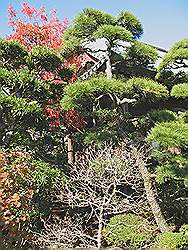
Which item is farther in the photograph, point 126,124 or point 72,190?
point 126,124

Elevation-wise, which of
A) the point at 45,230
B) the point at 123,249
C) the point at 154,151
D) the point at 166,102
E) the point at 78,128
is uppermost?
the point at 166,102

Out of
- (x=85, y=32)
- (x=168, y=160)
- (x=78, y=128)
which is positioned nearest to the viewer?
(x=168, y=160)

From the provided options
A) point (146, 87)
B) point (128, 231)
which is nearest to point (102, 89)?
point (146, 87)

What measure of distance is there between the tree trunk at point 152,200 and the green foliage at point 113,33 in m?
2.66

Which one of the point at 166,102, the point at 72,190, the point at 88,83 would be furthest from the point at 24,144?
the point at 166,102

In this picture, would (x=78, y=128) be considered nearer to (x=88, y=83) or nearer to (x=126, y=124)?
(x=126, y=124)

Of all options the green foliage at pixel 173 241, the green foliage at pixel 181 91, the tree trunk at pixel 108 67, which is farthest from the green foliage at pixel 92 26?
the green foliage at pixel 173 241

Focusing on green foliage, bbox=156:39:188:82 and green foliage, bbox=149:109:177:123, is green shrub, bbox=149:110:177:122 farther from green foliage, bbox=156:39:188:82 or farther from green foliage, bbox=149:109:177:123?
green foliage, bbox=156:39:188:82

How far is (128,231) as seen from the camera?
24.8 feet

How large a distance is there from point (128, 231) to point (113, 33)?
13.3 feet

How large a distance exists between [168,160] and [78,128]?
2.73 meters

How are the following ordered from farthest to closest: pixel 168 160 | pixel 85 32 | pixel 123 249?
1. pixel 85 32
2. pixel 168 160
3. pixel 123 249

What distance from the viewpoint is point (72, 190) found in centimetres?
816

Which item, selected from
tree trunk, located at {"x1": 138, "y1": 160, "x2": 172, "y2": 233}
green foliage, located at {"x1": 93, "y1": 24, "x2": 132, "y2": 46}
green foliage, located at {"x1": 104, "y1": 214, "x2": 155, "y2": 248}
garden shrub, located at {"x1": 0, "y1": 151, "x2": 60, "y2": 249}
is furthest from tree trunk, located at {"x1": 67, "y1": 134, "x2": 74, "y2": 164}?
green foliage, located at {"x1": 93, "y1": 24, "x2": 132, "y2": 46}
